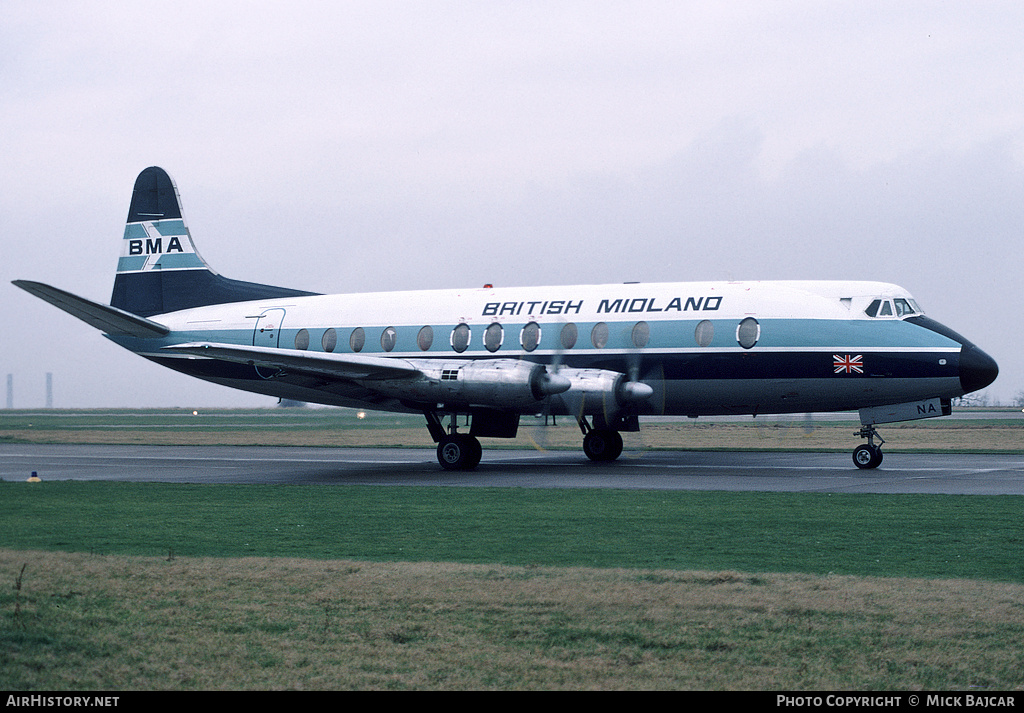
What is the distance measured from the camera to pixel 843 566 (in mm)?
11188

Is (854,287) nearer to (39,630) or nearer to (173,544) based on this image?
(173,544)

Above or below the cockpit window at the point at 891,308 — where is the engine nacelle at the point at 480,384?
below

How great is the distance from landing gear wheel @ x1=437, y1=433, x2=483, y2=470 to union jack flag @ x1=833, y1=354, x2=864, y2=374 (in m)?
9.30

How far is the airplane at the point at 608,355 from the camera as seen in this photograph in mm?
24016

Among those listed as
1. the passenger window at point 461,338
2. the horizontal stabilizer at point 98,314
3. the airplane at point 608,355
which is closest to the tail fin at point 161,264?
the horizontal stabilizer at point 98,314

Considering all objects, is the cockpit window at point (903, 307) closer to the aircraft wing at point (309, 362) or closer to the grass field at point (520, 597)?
the grass field at point (520, 597)

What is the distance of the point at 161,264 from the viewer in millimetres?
33781

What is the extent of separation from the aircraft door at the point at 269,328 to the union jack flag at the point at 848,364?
644 inches

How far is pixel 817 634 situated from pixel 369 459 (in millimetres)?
24772

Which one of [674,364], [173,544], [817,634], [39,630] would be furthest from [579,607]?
[674,364]

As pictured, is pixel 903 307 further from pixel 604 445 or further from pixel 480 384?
pixel 480 384

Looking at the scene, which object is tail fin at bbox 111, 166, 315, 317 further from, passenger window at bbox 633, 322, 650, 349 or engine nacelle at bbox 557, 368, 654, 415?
passenger window at bbox 633, 322, 650, 349

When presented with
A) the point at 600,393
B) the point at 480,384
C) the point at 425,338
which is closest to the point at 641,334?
the point at 600,393

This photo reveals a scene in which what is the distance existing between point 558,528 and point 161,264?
23.6 metres
